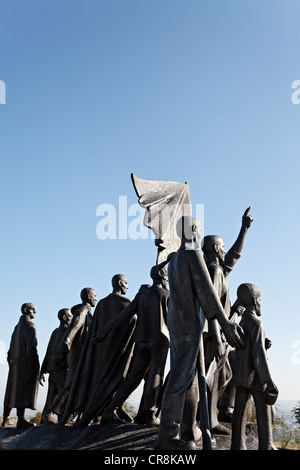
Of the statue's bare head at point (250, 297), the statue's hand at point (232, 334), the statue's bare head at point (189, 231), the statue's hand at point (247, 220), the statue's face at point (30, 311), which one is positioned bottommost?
the statue's face at point (30, 311)

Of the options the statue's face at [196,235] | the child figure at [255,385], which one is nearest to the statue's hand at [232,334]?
the child figure at [255,385]

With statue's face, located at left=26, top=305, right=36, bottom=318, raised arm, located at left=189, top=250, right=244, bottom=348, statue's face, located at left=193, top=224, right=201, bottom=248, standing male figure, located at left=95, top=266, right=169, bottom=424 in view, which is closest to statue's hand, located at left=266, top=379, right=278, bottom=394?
raised arm, located at left=189, top=250, right=244, bottom=348

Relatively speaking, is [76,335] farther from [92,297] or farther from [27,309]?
[27,309]

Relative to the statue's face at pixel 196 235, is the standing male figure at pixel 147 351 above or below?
below

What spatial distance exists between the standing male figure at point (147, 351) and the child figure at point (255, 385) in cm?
199

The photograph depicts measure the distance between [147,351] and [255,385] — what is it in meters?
2.51

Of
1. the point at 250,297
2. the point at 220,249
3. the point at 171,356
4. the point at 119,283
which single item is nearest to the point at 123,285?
the point at 119,283

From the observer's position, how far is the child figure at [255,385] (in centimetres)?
613

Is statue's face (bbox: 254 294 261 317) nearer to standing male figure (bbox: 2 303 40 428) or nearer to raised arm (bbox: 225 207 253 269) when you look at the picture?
raised arm (bbox: 225 207 253 269)

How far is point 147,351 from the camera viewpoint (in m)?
8.37

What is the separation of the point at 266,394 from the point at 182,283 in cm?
151

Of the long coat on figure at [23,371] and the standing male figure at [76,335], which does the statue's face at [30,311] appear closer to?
the long coat on figure at [23,371]
